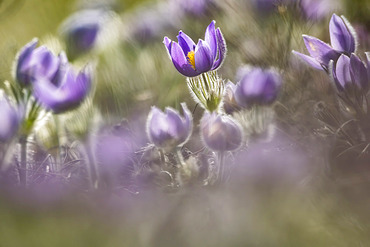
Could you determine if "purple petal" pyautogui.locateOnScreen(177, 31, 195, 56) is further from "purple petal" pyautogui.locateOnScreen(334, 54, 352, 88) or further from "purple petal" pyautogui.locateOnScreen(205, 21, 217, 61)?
"purple petal" pyautogui.locateOnScreen(334, 54, 352, 88)

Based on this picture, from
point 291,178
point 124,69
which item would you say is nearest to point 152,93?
point 124,69

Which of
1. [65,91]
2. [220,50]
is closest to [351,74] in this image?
Result: [220,50]

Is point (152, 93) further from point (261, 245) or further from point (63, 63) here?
point (261, 245)

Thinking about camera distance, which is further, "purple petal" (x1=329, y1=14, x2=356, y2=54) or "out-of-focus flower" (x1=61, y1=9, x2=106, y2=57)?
"out-of-focus flower" (x1=61, y1=9, x2=106, y2=57)

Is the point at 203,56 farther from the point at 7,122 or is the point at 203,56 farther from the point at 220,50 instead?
the point at 7,122

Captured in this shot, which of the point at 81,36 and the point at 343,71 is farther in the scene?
the point at 81,36

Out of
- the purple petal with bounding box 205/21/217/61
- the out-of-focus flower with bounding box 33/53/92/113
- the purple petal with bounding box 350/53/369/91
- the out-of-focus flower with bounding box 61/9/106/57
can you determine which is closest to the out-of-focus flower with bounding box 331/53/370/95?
the purple petal with bounding box 350/53/369/91
